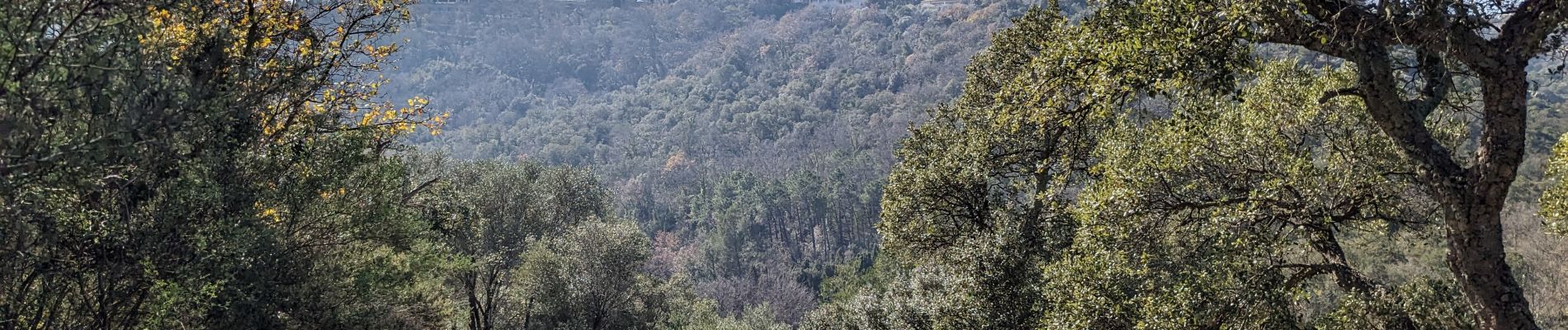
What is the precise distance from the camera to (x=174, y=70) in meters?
6.64

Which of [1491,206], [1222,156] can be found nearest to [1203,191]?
[1222,156]

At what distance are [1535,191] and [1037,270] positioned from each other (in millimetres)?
44514

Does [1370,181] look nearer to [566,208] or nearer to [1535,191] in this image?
[566,208]

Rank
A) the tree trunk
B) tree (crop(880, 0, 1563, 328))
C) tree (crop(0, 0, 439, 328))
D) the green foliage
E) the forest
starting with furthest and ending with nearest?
the green foliage < tree (crop(0, 0, 439, 328)) < the forest < tree (crop(880, 0, 1563, 328)) < the tree trunk

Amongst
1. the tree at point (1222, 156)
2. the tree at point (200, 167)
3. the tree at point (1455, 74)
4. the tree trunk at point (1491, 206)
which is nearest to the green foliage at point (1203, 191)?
the tree at point (1222, 156)

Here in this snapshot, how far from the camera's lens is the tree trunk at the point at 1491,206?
463 cm

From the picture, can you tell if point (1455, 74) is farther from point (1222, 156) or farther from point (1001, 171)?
point (1001, 171)

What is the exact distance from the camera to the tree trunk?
4.63 metres

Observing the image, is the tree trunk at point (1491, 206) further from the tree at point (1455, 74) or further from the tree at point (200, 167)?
the tree at point (200, 167)

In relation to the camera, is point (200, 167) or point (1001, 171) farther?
point (1001, 171)

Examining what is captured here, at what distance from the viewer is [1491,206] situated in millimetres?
4906

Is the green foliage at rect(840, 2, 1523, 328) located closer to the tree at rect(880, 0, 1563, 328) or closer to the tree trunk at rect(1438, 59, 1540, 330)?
the tree at rect(880, 0, 1563, 328)

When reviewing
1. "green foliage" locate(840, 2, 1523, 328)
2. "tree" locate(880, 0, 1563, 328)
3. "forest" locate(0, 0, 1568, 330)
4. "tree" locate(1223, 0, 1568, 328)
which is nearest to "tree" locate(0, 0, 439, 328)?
"forest" locate(0, 0, 1568, 330)

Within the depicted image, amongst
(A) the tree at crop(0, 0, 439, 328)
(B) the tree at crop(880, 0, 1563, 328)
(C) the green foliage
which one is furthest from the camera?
(C) the green foliage
